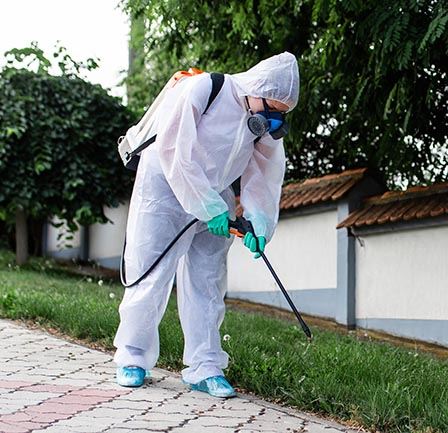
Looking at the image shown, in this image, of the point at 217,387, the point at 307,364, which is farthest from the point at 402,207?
the point at 217,387

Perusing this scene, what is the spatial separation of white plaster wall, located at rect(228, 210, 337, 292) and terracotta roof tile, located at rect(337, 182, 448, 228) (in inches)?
20.8

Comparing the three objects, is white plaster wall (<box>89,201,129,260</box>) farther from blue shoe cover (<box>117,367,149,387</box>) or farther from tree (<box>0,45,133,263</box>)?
blue shoe cover (<box>117,367,149,387</box>)

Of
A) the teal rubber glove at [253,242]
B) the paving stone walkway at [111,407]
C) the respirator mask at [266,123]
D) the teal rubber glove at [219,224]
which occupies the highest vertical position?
the respirator mask at [266,123]

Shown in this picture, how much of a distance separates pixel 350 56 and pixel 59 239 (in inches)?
332

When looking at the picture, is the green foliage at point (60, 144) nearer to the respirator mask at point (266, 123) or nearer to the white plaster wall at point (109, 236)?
the white plaster wall at point (109, 236)

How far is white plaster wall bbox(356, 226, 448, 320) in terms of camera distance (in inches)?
273

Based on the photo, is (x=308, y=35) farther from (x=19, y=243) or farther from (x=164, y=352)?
(x=19, y=243)

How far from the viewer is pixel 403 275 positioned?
7312mm

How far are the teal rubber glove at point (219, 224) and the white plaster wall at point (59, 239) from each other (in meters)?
10.7

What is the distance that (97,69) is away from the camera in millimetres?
11305

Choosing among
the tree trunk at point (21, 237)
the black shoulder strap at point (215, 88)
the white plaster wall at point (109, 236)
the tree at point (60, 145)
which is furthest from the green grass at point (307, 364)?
the white plaster wall at point (109, 236)

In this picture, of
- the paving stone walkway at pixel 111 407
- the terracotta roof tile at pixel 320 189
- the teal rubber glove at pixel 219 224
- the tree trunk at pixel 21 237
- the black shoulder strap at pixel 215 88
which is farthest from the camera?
the tree trunk at pixel 21 237

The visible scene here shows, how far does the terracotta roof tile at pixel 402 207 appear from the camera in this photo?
6922 millimetres

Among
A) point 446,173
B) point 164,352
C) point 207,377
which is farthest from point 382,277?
point 207,377
